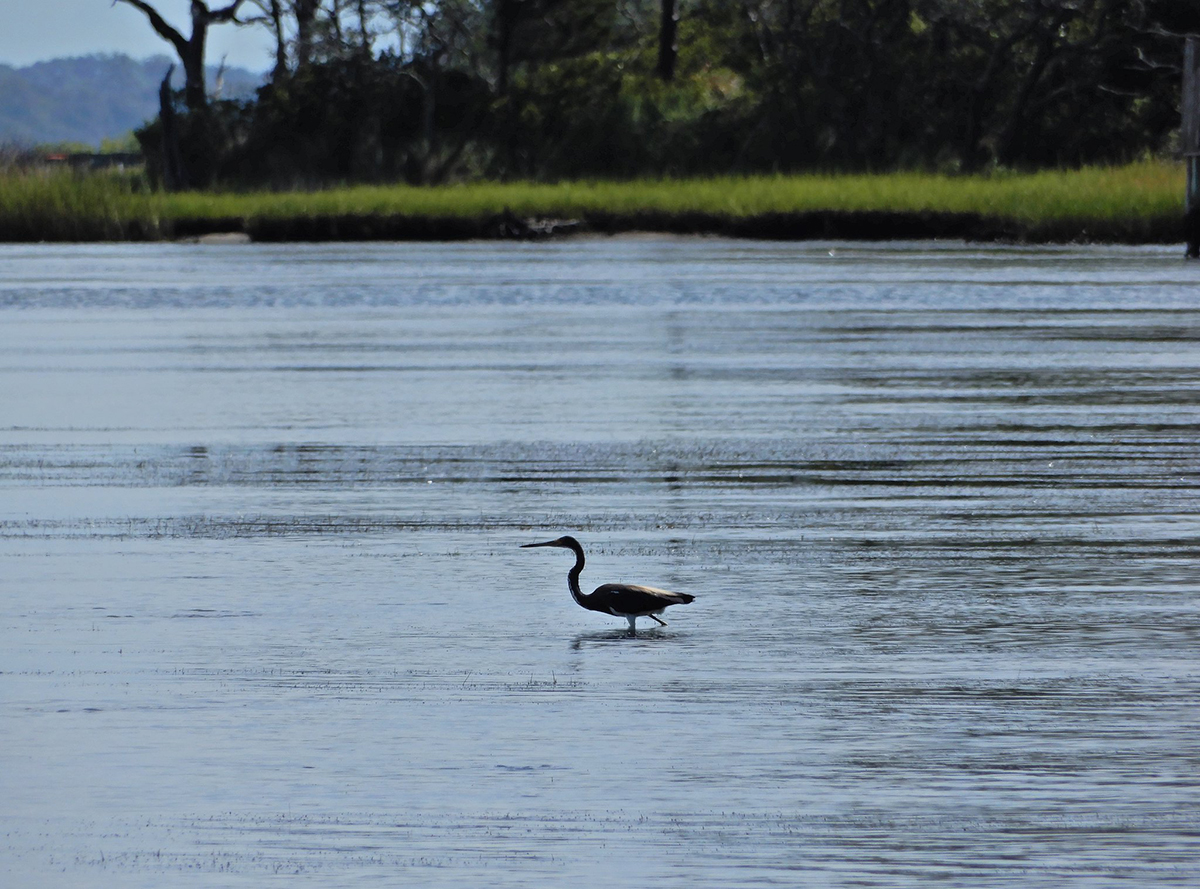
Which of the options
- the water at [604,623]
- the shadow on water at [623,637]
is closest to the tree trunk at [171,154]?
the water at [604,623]

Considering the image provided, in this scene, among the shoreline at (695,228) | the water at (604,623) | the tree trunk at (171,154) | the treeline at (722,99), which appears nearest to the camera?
the water at (604,623)

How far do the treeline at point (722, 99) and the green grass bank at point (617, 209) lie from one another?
353cm

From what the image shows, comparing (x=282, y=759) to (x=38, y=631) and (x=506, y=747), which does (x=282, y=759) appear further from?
(x=38, y=631)

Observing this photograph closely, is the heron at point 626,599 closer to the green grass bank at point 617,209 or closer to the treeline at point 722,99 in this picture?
the green grass bank at point 617,209

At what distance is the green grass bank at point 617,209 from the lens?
37.5 m

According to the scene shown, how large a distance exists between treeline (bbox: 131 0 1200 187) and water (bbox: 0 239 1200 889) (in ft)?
88.9

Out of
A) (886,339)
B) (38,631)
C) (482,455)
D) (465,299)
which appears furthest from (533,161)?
(38,631)

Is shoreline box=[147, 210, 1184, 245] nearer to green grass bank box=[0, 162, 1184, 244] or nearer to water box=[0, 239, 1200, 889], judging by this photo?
green grass bank box=[0, 162, 1184, 244]

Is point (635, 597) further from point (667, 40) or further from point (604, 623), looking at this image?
point (667, 40)

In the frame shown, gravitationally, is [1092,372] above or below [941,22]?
below

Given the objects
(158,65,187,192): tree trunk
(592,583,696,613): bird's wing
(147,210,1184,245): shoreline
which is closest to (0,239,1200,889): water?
(592,583,696,613): bird's wing

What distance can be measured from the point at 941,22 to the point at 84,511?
3815 centimetres

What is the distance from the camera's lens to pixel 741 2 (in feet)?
165

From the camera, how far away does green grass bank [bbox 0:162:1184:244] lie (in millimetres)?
37500
